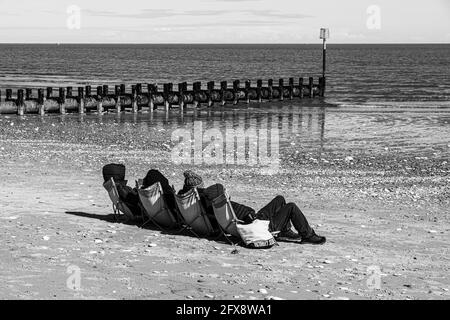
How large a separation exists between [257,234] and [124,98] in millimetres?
29235

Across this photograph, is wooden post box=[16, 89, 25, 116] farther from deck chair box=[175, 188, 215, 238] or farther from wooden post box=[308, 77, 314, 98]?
deck chair box=[175, 188, 215, 238]

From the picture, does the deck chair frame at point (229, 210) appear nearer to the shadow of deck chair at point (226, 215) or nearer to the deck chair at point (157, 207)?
the shadow of deck chair at point (226, 215)

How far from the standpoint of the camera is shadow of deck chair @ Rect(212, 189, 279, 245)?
11836 mm

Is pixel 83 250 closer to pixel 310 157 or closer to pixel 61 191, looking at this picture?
pixel 61 191

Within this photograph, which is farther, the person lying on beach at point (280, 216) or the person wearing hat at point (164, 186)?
the person wearing hat at point (164, 186)

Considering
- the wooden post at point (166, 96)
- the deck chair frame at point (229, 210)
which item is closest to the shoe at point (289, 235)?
the deck chair frame at point (229, 210)

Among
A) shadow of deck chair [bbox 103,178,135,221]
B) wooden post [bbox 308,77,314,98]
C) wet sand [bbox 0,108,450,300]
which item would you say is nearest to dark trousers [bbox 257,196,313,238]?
wet sand [bbox 0,108,450,300]

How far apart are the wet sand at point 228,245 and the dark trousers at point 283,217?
0.28 meters

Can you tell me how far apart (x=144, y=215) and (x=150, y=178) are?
24.0 inches

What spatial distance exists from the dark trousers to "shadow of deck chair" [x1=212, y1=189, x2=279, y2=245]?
148 mm

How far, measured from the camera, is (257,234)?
11.6 meters

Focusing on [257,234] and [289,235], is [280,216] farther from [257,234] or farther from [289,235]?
[257,234]

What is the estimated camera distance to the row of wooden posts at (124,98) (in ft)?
118

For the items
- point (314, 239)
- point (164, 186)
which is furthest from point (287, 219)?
point (164, 186)
